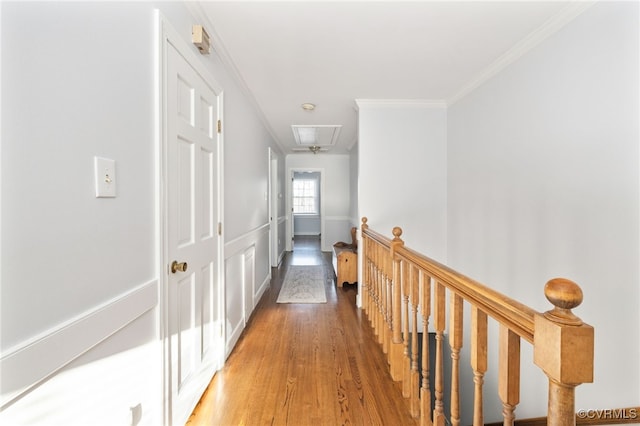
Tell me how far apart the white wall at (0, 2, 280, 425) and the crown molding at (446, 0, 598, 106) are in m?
2.28

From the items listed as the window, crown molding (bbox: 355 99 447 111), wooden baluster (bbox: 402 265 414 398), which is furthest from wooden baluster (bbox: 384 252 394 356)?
the window

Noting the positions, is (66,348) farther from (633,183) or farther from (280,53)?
(633,183)

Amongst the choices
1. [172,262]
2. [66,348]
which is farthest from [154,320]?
[66,348]

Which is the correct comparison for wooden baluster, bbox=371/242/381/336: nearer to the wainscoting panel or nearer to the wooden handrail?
the wooden handrail

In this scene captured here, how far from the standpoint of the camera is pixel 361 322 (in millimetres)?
2773

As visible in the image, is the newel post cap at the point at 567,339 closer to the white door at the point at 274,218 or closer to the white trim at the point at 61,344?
the white trim at the point at 61,344

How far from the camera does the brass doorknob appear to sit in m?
→ 1.34

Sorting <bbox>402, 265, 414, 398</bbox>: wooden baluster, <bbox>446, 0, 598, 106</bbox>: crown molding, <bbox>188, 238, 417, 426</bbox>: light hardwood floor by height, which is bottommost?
<bbox>188, 238, 417, 426</bbox>: light hardwood floor

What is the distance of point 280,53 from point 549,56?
6.20 feet

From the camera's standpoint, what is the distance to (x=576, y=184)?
1.69m

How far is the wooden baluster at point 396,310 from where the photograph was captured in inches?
70.4

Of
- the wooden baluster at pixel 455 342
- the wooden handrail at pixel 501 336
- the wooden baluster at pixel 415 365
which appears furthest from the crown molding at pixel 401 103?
the wooden baluster at pixel 455 342

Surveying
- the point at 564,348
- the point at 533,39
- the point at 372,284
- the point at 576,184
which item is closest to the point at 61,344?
the point at 564,348

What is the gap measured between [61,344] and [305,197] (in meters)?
9.18
